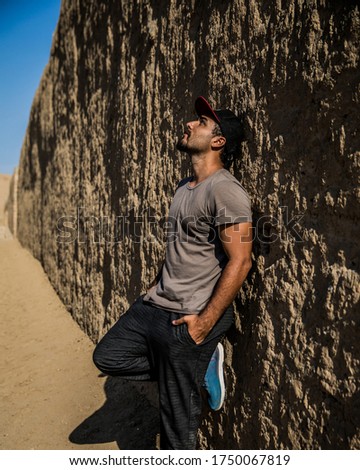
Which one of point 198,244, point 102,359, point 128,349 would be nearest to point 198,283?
point 198,244

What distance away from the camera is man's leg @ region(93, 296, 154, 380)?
2145 mm

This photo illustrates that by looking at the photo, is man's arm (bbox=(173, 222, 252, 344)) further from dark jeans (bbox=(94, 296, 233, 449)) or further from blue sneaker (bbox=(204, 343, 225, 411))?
blue sneaker (bbox=(204, 343, 225, 411))

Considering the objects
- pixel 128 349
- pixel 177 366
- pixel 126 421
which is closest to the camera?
pixel 177 366

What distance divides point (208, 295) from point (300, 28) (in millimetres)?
1196

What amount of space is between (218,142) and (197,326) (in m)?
0.87

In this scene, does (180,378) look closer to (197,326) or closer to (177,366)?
(177,366)

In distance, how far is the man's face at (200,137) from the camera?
2059mm

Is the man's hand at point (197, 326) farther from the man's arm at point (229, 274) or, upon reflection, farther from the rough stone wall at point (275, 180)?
the rough stone wall at point (275, 180)

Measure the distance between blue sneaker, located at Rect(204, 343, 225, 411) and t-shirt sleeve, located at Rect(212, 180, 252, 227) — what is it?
0.63 m

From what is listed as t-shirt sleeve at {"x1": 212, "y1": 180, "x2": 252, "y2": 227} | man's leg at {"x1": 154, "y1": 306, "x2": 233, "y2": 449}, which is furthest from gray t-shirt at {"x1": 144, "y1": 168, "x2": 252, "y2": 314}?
man's leg at {"x1": 154, "y1": 306, "x2": 233, "y2": 449}

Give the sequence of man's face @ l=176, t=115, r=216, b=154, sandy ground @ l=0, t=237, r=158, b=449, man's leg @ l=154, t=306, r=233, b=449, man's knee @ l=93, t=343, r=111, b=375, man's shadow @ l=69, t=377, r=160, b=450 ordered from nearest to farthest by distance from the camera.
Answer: man's leg @ l=154, t=306, r=233, b=449 < man's face @ l=176, t=115, r=216, b=154 < man's knee @ l=93, t=343, r=111, b=375 < man's shadow @ l=69, t=377, r=160, b=450 < sandy ground @ l=0, t=237, r=158, b=449

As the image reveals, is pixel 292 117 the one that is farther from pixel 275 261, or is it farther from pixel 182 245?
pixel 182 245

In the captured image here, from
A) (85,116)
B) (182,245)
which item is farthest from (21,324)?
(182,245)

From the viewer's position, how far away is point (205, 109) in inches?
81.8
